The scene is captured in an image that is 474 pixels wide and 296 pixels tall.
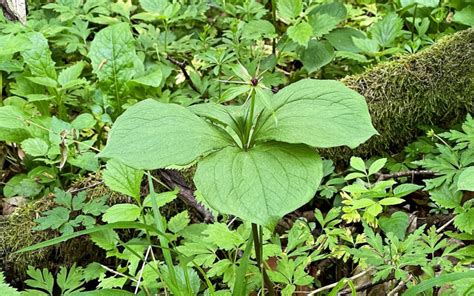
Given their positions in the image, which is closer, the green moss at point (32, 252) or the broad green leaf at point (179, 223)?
the broad green leaf at point (179, 223)

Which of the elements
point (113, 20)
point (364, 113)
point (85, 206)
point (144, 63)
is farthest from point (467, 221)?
point (113, 20)

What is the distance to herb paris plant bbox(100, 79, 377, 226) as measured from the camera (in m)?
1.20

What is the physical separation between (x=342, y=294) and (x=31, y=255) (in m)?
1.15

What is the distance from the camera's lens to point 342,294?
1.89 meters

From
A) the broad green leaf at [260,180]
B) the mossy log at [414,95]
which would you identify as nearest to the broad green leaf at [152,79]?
the mossy log at [414,95]

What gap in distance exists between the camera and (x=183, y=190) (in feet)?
7.23

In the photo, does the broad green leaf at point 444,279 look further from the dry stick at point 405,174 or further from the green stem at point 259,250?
the dry stick at point 405,174

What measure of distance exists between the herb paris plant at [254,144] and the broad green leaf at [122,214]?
59 centimetres

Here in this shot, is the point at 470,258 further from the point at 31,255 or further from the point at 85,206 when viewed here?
the point at 31,255

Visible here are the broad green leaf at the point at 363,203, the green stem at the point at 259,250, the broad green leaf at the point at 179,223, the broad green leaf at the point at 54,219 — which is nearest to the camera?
the green stem at the point at 259,250

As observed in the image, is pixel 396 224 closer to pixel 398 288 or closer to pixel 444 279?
pixel 398 288

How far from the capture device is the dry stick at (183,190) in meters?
2.15

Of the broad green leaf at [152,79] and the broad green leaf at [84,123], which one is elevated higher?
the broad green leaf at [152,79]

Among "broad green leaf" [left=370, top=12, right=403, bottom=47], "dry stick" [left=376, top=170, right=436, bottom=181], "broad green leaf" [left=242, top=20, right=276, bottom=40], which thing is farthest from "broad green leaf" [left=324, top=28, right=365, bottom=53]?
"dry stick" [left=376, top=170, right=436, bottom=181]
